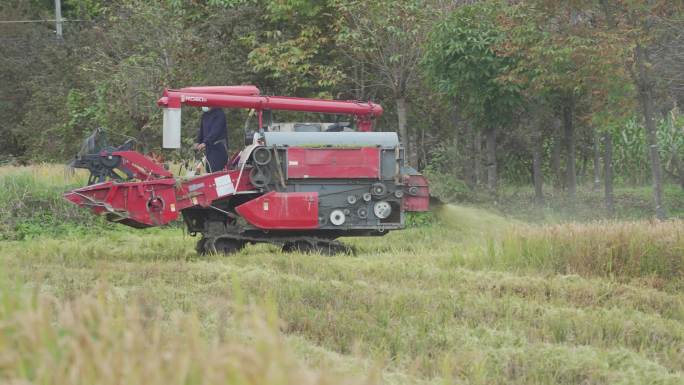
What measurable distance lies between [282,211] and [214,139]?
1.47m

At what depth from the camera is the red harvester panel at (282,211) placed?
43.1 feet

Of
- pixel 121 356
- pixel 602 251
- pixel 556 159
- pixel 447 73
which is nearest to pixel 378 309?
pixel 602 251

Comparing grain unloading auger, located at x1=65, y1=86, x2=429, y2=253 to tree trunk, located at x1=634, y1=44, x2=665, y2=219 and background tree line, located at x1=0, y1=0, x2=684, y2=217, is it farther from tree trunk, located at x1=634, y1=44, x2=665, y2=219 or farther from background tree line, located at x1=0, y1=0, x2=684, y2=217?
tree trunk, located at x1=634, y1=44, x2=665, y2=219

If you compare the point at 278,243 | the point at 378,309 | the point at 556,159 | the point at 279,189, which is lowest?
the point at 378,309

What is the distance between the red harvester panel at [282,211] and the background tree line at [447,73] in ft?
16.9

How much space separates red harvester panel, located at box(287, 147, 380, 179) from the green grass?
3.63ft

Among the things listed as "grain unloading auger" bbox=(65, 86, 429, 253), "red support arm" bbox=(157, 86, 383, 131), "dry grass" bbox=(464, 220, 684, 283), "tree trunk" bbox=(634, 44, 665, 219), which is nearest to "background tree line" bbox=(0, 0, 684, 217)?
"tree trunk" bbox=(634, 44, 665, 219)

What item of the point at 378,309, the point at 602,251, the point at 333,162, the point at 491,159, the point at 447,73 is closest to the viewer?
the point at 378,309

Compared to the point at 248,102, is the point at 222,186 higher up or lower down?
lower down

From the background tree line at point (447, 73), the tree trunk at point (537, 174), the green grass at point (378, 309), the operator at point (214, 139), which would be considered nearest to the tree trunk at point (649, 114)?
the background tree line at point (447, 73)

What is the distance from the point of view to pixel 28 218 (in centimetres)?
1583

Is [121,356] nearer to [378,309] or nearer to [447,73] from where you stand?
[378,309]

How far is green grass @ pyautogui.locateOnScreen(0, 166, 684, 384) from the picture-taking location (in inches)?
148

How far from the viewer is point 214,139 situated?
45.2 feet
